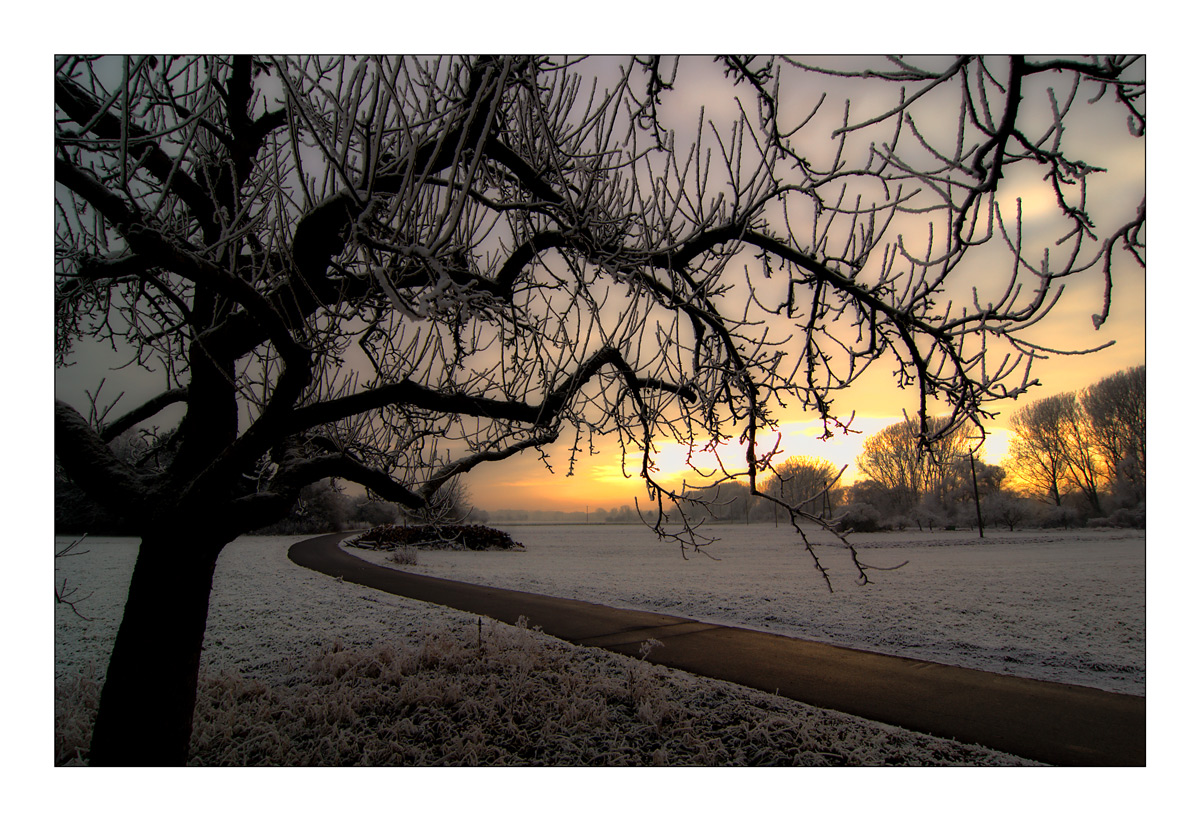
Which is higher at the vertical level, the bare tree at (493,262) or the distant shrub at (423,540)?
the bare tree at (493,262)

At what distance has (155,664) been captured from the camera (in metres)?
2.85

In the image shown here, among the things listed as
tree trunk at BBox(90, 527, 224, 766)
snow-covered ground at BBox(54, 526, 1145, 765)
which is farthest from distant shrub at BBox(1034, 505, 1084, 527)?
tree trunk at BBox(90, 527, 224, 766)

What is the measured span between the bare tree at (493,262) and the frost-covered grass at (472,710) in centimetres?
106

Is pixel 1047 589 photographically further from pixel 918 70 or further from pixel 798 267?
pixel 918 70

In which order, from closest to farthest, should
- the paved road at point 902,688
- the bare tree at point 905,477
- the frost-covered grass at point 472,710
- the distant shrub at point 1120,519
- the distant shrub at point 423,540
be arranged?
the frost-covered grass at point 472,710 → the paved road at point 902,688 → the distant shrub at point 1120,519 → the bare tree at point 905,477 → the distant shrub at point 423,540

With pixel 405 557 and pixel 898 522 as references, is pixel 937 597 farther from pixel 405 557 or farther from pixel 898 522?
pixel 898 522

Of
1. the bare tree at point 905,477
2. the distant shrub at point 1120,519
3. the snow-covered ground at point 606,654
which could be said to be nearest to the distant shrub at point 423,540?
the snow-covered ground at point 606,654

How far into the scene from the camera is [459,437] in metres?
3.77

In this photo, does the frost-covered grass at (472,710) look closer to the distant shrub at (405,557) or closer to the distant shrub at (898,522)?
the distant shrub at (405,557)

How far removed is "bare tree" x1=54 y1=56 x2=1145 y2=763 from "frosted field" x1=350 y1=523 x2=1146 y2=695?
2913mm

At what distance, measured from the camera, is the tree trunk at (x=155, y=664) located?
2.81 metres

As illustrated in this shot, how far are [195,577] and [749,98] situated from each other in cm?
453

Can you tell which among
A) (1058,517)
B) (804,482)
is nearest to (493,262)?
(804,482)

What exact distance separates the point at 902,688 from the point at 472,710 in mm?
3564
